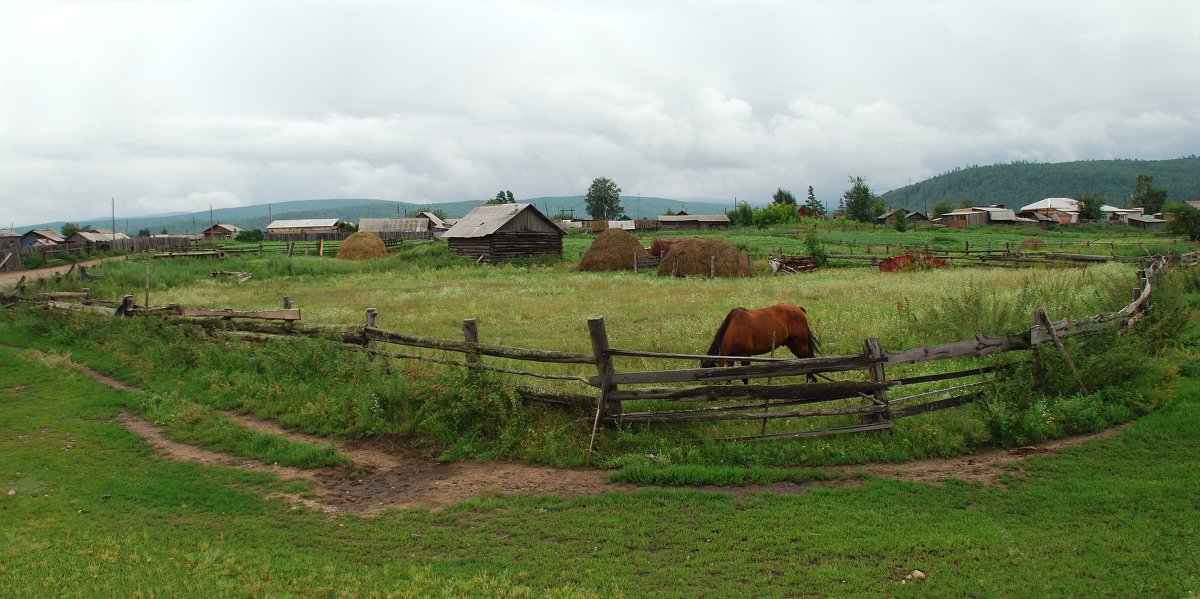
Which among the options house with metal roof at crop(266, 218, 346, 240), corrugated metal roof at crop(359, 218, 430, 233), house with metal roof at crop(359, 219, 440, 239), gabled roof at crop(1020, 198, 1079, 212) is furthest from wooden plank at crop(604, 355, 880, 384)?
gabled roof at crop(1020, 198, 1079, 212)

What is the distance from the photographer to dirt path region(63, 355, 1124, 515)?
7449 mm

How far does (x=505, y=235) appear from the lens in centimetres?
4447

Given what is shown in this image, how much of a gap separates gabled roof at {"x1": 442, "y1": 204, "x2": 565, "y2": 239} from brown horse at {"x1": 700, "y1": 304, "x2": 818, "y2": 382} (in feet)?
109

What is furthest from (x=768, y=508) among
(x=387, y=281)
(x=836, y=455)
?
(x=387, y=281)

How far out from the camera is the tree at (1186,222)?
4793 cm

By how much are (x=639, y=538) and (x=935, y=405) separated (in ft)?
15.9

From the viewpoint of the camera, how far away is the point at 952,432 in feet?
27.5

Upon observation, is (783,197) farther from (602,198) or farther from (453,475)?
(453,475)

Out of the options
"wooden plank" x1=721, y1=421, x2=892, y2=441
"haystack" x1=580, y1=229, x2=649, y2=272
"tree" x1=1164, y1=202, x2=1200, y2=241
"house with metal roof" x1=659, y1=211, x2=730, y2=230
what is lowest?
"wooden plank" x1=721, y1=421, x2=892, y2=441

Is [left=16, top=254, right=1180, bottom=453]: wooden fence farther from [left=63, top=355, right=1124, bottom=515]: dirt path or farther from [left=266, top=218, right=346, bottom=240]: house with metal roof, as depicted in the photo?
A: [left=266, top=218, right=346, bottom=240]: house with metal roof

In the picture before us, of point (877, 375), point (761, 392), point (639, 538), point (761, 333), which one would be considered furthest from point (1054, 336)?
point (639, 538)

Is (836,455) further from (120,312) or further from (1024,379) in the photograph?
(120,312)

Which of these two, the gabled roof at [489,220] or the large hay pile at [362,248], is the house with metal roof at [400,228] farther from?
the gabled roof at [489,220]

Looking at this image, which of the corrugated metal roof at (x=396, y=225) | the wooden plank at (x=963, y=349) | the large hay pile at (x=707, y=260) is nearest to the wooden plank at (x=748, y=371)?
the wooden plank at (x=963, y=349)
